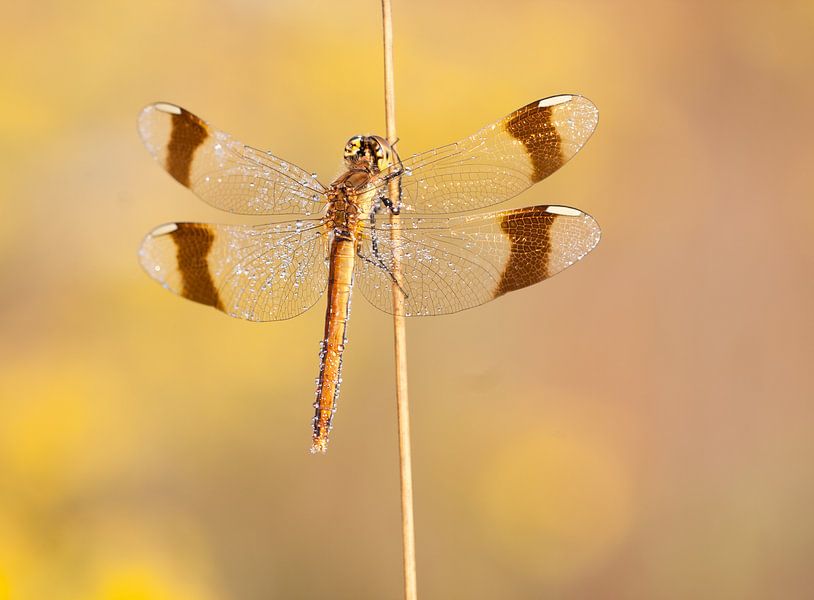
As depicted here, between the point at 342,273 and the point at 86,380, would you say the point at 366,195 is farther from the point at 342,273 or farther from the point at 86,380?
the point at 86,380

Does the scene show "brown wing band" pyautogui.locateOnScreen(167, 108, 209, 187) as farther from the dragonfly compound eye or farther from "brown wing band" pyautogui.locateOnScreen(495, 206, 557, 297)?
"brown wing band" pyautogui.locateOnScreen(495, 206, 557, 297)

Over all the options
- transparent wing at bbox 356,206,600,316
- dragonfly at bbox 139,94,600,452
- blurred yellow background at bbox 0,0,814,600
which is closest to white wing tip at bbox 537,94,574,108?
dragonfly at bbox 139,94,600,452

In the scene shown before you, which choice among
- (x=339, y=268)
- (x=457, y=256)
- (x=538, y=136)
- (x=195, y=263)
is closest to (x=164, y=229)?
(x=195, y=263)

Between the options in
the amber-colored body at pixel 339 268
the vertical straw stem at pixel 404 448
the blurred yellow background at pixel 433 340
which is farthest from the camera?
the blurred yellow background at pixel 433 340

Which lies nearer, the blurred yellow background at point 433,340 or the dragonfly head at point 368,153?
the dragonfly head at point 368,153

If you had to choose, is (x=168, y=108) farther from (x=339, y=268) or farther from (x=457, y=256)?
(x=457, y=256)

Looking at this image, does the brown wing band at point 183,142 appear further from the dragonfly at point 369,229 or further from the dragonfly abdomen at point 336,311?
the dragonfly abdomen at point 336,311

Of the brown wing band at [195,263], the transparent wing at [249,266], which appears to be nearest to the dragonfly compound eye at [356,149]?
the transparent wing at [249,266]
